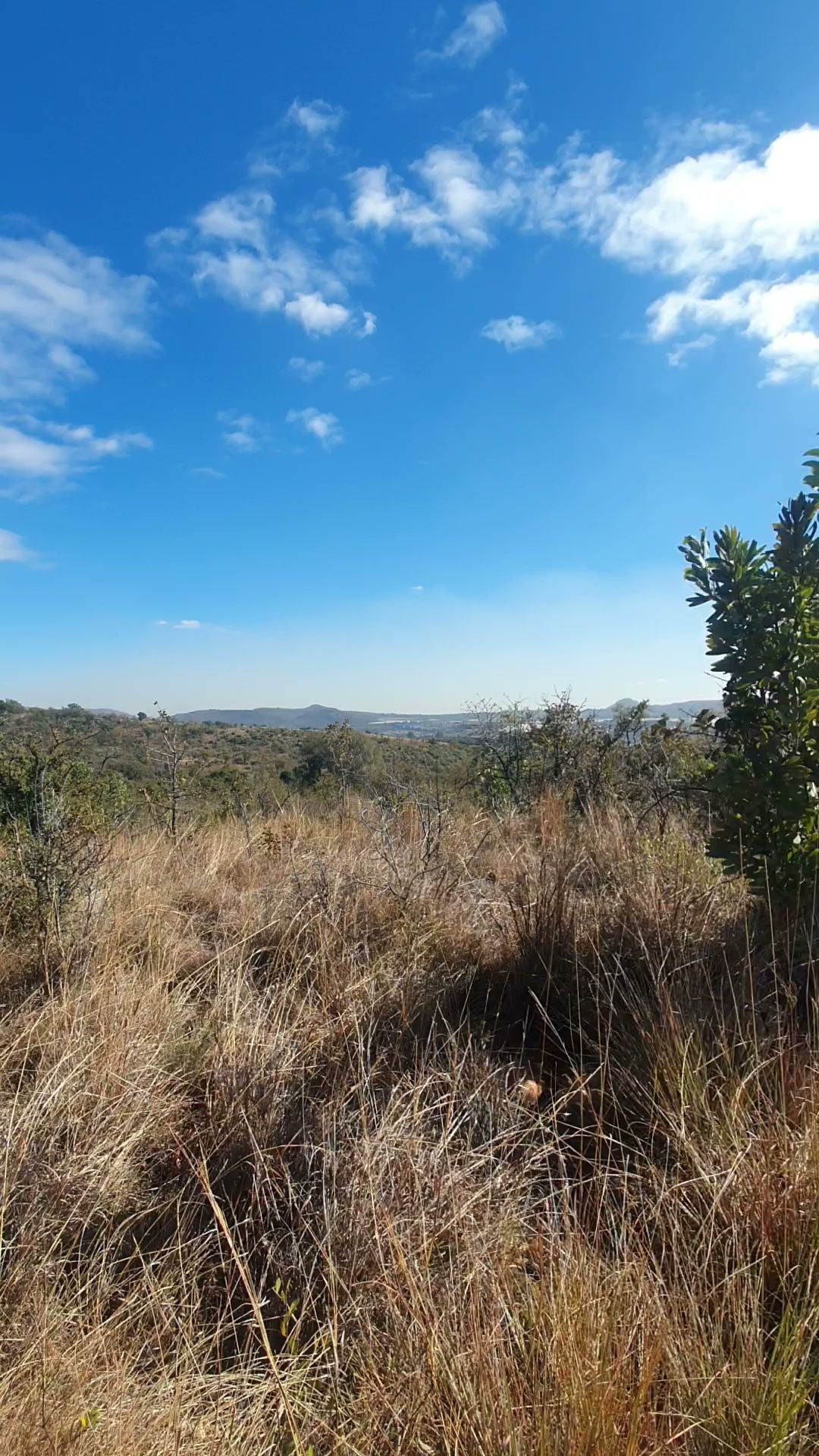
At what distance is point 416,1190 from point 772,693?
2233mm

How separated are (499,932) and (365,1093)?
1.39m

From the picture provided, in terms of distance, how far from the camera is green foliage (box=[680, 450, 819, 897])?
2648 millimetres

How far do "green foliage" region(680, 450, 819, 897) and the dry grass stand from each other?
46 cm

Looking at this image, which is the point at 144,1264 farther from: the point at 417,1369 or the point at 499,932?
the point at 499,932

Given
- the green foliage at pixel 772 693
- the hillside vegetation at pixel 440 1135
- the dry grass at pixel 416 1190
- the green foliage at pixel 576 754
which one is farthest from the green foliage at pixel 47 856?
the green foliage at pixel 576 754

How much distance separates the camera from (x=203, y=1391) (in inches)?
57.2

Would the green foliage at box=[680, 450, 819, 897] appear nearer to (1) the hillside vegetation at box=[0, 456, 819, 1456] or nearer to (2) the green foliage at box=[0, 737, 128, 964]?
(1) the hillside vegetation at box=[0, 456, 819, 1456]

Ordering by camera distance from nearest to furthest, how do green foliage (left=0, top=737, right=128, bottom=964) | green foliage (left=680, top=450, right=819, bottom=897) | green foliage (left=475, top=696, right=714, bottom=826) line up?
1. green foliage (left=680, top=450, right=819, bottom=897)
2. green foliage (left=0, top=737, right=128, bottom=964)
3. green foliage (left=475, top=696, right=714, bottom=826)

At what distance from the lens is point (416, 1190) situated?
1.77m

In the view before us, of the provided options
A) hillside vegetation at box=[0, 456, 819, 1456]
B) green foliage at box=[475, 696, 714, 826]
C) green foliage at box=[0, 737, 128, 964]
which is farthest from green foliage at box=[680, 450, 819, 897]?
green foliage at box=[475, 696, 714, 826]

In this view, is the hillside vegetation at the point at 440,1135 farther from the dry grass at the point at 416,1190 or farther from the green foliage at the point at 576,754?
the green foliage at the point at 576,754

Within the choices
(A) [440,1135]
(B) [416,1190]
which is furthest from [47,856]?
(B) [416,1190]

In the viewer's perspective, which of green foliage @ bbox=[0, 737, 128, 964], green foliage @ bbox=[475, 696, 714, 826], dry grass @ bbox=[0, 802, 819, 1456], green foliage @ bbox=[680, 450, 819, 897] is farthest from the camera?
green foliage @ bbox=[475, 696, 714, 826]

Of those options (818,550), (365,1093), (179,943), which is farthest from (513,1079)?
(818,550)
